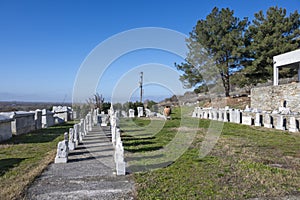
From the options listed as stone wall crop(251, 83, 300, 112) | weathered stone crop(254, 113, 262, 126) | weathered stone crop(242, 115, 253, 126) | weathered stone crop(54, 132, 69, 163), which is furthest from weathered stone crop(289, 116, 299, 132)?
weathered stone crop(54, 132, 69, 163)

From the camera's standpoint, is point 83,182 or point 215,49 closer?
point 83,182

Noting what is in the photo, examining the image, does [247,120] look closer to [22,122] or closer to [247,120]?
[247,120]

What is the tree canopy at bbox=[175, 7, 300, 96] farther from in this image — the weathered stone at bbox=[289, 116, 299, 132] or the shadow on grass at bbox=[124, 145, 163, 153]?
the shadow on grass at bbox=[124, 145, 163, 153]

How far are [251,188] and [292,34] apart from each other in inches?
945

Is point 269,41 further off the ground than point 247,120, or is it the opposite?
point 269,41

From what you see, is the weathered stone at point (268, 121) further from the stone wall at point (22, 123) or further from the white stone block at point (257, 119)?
the stone wall at point (22, 123)

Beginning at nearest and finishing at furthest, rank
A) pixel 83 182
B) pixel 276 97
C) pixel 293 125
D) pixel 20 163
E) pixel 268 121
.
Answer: pixel 83 182, pixel 20 163, pixel 293 125, pixel 268 121, pixel 276 97

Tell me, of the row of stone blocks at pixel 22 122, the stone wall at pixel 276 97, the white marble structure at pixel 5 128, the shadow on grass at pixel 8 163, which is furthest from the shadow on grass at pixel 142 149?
the stone wall at pixel 276 97

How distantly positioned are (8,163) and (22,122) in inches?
217

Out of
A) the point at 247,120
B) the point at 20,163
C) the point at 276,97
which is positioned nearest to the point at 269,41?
the point at 276,97

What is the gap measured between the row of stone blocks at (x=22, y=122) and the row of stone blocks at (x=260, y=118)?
1025 cm

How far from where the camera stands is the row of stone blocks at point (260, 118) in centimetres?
1021

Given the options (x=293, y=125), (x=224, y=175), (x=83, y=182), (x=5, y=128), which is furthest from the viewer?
A: (x=293, y=125)

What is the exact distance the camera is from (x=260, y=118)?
39.8ft
